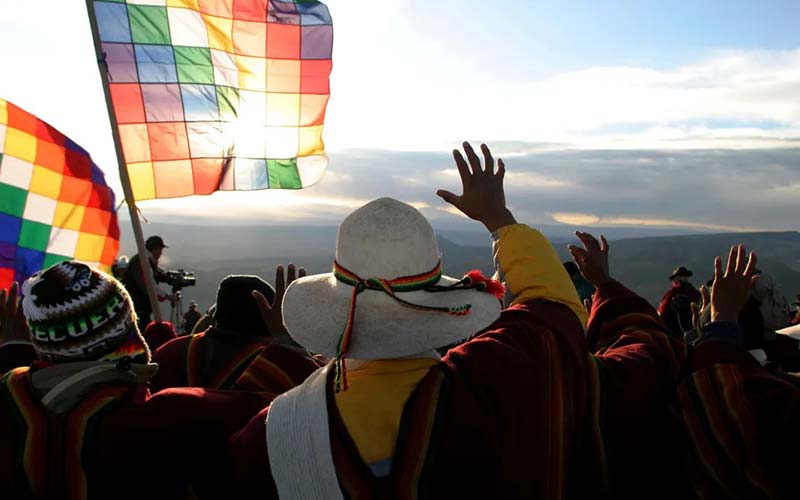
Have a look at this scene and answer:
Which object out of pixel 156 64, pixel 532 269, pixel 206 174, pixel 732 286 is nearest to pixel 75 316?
pixel 532 269

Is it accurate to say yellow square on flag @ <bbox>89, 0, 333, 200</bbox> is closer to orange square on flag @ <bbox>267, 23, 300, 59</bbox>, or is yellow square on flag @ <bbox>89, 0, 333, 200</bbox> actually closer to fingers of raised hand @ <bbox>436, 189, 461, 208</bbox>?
orange square on flag @ <bbox>267, 23, 300, 59</bbox>

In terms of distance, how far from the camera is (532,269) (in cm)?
214

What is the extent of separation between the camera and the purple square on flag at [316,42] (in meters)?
5.64

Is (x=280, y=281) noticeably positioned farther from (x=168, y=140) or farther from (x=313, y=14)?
(x=313, y=14)

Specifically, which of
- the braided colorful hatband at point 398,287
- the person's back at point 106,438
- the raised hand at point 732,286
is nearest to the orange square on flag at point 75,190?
the person's back at point 106,438

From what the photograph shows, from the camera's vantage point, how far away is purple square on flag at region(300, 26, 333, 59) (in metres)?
5.64

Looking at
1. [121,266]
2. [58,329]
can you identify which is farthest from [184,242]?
[58,329]

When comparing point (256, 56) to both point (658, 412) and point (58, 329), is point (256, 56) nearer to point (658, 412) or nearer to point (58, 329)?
point (58, 329)

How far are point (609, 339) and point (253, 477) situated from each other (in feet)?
4.89

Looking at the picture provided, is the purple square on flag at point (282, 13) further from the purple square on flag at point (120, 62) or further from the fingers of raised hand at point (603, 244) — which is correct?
the fingers of raised hand at point (603, 244)

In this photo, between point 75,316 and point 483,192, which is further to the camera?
point 483,192

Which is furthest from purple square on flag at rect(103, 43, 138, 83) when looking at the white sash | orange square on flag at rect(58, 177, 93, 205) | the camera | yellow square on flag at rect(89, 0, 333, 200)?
the white sash

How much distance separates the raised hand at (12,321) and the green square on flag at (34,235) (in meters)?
2.34

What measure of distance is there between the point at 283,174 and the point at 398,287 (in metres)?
4.22
